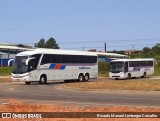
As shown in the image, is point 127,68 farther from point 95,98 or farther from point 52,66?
point 95,98

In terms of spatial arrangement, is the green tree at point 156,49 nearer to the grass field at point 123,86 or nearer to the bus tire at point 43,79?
the bus tire at point 43,79

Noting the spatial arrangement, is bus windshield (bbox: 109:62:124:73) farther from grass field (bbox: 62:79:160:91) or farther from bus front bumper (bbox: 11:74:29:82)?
grass field (bbox: 62:79:160:91)

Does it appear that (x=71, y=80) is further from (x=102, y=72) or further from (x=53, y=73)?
(x=102, y=72)

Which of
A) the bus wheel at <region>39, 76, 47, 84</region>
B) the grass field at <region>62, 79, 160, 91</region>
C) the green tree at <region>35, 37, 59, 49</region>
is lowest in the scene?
the grass field at <region>62, 79, 160, 91</region>

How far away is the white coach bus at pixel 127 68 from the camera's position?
55719 mm

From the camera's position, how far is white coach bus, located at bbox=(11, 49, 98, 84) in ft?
134

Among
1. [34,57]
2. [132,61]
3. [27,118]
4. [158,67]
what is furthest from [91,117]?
[158,67]

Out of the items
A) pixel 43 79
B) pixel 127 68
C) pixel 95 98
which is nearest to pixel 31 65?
pixel 43 79

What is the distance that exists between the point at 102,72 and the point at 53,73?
1091 inches

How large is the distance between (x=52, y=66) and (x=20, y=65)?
11.5ft

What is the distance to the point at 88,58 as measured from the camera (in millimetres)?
48750

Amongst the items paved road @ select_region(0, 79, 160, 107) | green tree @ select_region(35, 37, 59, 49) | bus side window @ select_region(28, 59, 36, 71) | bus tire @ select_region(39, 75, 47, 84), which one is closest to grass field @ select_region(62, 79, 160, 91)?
paved road @ select_region(0, 79, 160, 107)

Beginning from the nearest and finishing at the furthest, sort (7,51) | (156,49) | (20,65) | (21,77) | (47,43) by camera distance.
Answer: (21,77)
(20,65)
(7,51)
(156,49)
(47,43)

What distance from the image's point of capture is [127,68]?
56438 mm
